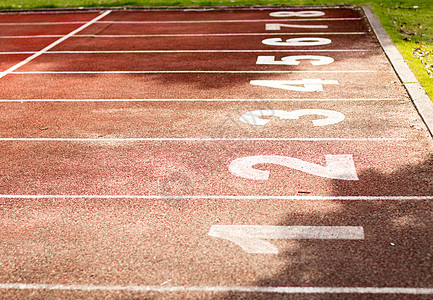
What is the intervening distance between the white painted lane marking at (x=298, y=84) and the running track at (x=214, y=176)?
0.20ft

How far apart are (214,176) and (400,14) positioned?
12935 millimetres

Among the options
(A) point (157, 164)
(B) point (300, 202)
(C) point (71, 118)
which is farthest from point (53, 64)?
(B) point (300, 202)

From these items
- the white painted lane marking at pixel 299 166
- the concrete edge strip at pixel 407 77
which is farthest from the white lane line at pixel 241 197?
the concrete edge strip at pixel 407 77

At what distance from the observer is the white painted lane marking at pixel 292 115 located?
32.7 feet

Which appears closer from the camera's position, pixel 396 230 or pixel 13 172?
pixel 396 230

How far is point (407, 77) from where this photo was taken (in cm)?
1193

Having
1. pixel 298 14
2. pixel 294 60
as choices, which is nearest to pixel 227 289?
pixel 294 60

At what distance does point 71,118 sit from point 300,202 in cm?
514

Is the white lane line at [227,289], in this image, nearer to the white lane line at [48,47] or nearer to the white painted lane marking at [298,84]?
the white painted lane marking at [298,84]

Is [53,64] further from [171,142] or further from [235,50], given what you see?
[171,142]

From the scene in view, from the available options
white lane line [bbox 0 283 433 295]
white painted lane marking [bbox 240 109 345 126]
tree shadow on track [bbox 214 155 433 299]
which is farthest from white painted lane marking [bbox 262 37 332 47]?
white lane line [bbox 0 283 433 295]

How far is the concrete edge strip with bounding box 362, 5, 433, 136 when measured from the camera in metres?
9.92

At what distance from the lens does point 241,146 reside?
9.00 metres

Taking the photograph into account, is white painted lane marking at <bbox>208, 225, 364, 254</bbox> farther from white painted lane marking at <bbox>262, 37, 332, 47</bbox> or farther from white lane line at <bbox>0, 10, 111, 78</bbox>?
white painted lane marking at <bbox>262, 37, 332, 47</bbox>
